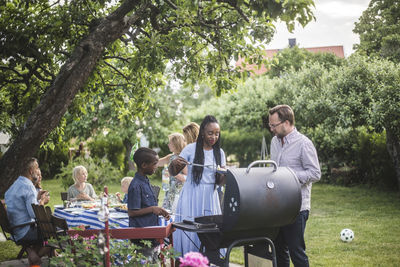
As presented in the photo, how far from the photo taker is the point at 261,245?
367 centimetres

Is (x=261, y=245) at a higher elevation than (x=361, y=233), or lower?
higher

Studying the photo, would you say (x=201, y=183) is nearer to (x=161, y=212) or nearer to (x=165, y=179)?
(x=161, y=212)

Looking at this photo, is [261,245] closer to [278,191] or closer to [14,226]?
[278,191]

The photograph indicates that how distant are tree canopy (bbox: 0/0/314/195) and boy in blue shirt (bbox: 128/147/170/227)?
2.96ft

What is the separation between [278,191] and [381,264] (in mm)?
3532

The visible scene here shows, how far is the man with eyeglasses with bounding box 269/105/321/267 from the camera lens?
3879 mm

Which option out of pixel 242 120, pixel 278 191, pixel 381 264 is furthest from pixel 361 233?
pixel 242 120

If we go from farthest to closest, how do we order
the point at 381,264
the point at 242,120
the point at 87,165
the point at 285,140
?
the point at 242,120
the point at 87,165
the point at 381,264
the point at 285,140

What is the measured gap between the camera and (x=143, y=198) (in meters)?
3.94

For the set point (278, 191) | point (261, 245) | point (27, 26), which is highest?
point (27, 26)

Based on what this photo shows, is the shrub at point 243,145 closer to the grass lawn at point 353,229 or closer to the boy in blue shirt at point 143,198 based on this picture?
the grass lawn at point 353,229

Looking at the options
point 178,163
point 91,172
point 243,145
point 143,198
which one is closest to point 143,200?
point 143,198

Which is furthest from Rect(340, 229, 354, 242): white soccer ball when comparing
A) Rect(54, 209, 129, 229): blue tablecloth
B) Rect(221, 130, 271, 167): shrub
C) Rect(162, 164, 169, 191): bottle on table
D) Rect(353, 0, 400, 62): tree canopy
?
Rect(221, 130, 271, 167): shrub

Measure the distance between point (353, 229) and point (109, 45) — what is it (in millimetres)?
6201
